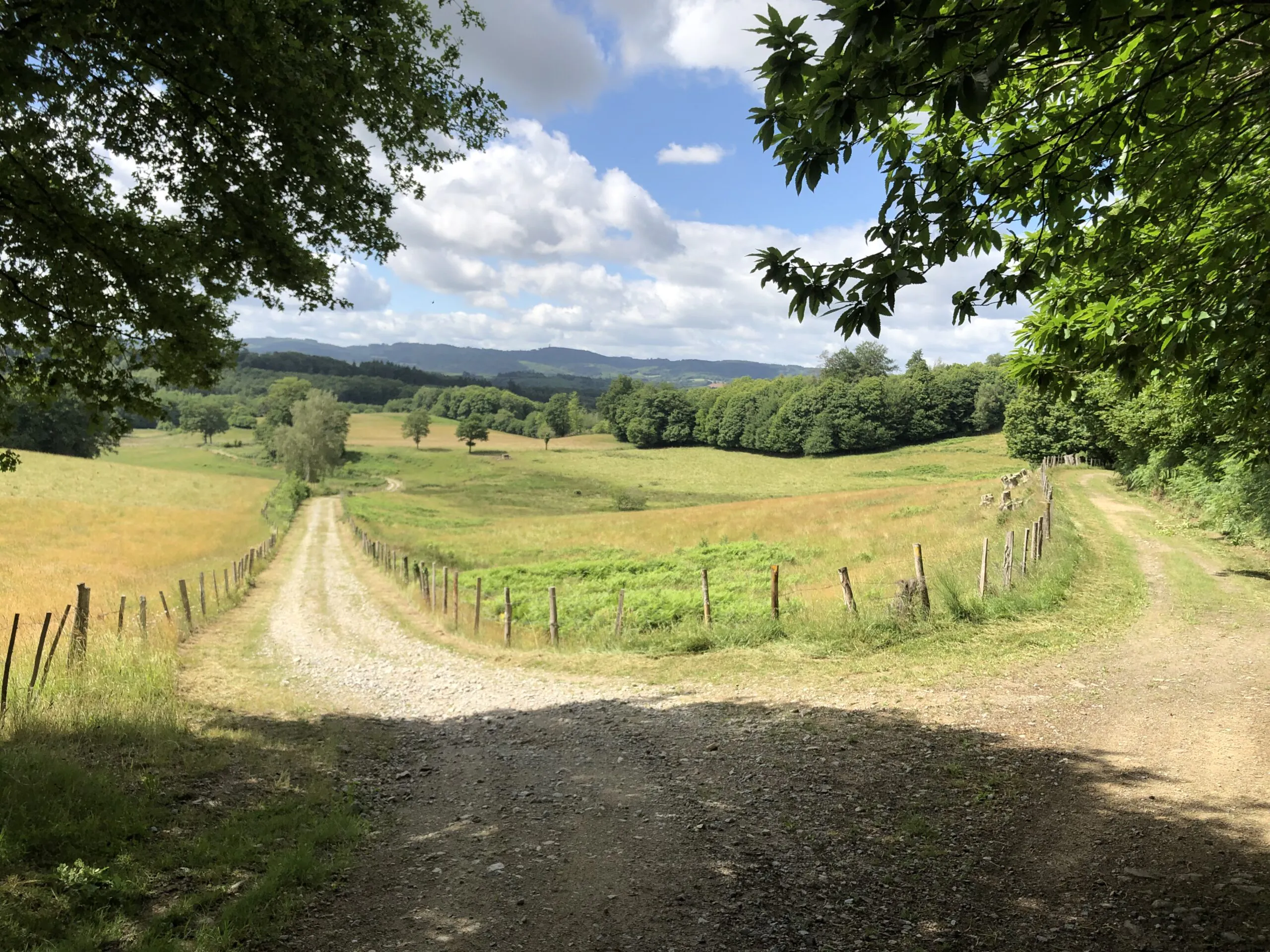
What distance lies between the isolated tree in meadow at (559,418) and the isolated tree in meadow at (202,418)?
66380mm

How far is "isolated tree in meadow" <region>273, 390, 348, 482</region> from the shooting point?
289ft

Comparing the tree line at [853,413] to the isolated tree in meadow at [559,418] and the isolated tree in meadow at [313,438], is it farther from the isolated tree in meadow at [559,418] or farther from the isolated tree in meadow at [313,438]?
the isolated tree in meadow at [313,438]

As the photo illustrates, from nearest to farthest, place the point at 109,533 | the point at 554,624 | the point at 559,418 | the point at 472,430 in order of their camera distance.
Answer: the point at 554,624
the point at 109,533
the point at 472,430
the point at 559,418

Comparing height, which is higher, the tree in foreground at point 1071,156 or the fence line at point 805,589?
the tree in foreground at point 1071,156

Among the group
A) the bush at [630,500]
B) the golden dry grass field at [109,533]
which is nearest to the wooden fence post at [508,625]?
the golden dry grass field at [109,533]

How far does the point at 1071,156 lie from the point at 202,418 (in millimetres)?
155678

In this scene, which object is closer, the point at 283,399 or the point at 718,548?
the point at 718,548

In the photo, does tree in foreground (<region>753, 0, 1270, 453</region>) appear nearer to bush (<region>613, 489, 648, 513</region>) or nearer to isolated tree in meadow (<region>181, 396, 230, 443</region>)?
bush (<region>613, 489, 648, 513</region>)

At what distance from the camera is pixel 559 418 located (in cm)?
15800

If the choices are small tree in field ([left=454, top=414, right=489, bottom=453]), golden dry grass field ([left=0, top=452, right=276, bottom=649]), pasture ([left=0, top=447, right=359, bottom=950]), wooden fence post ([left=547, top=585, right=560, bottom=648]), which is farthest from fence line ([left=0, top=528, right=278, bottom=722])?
small tree in field ([left=454, top=414, right=489, bottom=453])

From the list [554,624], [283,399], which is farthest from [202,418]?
[554,624]

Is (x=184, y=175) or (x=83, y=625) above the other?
(x=184, y=175)

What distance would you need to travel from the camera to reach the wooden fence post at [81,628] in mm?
10586

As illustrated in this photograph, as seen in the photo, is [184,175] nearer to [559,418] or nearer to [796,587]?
[796,587]
